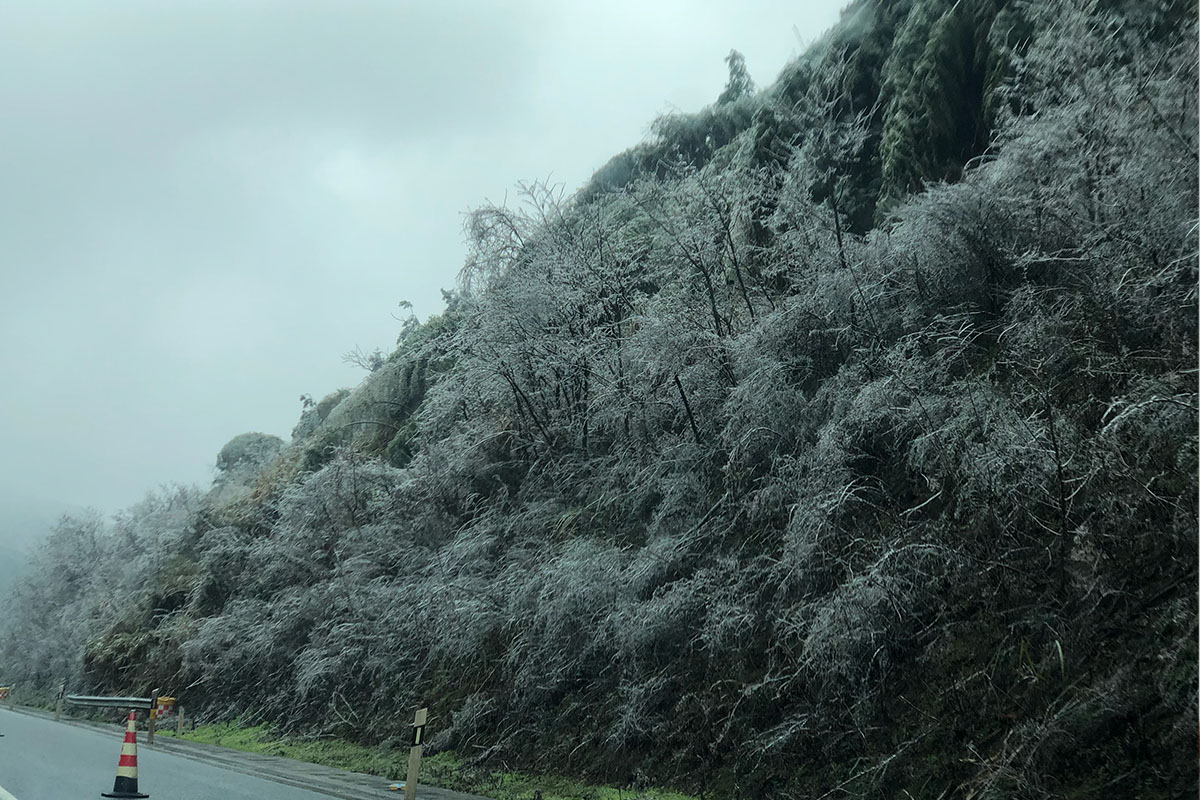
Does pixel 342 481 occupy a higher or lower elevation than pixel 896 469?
higher

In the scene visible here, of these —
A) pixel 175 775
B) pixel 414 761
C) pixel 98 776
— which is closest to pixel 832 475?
pixel 414 761

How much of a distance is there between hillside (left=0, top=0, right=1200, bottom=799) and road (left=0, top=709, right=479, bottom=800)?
5.85ft

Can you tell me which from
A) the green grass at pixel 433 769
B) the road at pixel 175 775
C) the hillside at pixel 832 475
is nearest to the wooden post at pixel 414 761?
the road at pixel 175 775

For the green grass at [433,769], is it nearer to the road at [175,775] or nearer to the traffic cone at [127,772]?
the road at [175,775]

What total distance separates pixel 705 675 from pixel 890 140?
10.3 meters

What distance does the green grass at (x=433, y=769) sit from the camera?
32.4 ft

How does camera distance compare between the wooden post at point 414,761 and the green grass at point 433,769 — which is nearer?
the wooden post at point 414,761

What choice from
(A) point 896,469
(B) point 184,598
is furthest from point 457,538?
(B) point 184,598

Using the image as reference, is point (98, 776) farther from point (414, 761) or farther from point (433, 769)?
point (414, 761)

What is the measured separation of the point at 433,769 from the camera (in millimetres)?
12094

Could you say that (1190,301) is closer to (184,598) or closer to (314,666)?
(314,666)

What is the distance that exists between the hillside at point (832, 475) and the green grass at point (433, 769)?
1.24ft

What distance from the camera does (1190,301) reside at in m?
8.74

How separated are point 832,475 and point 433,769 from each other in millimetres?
6559
